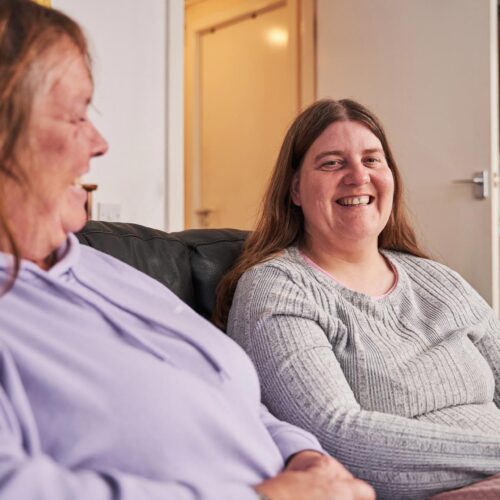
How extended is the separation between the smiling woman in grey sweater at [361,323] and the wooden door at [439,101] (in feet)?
4.45

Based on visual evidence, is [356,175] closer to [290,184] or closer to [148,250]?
[290,184]

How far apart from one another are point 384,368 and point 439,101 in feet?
6.94

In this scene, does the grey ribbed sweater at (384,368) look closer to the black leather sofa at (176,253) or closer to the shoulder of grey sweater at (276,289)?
the shoulder of grey sweater at (276,289)

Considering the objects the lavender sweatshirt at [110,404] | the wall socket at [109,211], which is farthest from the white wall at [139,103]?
the lavender sweatshirt at [110,404]

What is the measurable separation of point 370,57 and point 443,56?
40 cm

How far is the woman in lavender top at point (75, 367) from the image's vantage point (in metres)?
0.67

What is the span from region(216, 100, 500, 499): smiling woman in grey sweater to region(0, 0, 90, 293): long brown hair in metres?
0.62

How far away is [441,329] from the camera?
1.43 meters

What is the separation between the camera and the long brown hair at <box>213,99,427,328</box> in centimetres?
155

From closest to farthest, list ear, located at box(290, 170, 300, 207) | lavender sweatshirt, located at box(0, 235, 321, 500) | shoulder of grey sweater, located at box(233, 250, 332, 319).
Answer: lavender sweatshirt, located at box(0, 235, 321, 500) → shoulder of grey sweater, located at box(233, 250, 332, 319) → ear, located at box(290, 170, 300, 207)

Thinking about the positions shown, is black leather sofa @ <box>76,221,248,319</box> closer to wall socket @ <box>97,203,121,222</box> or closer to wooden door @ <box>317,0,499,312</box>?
wall socket @ <box>97,203,121,222</box>

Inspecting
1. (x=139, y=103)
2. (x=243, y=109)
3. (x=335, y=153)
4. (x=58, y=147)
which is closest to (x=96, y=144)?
(x=58, y=147)

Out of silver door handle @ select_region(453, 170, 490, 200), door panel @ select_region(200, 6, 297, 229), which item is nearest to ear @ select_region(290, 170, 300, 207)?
silver door handle @ select_region(453, 170, 490, 200)

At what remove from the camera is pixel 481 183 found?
9.59 feet
